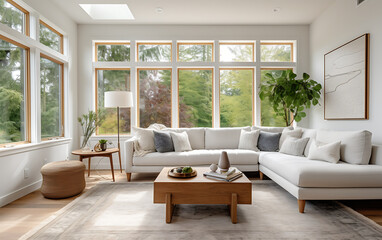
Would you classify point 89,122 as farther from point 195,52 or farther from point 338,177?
point 338,177

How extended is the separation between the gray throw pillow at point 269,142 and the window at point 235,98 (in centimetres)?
85

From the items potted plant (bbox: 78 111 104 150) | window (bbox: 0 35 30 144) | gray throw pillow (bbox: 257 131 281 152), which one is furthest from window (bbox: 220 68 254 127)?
window (bbox: 0 35 30 144)

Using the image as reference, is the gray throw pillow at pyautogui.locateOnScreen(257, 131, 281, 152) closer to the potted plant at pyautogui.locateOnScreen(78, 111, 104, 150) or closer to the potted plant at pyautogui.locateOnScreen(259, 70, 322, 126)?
the potted plant at pyautogui.locateOnScreen(259, 70, 322, 126)

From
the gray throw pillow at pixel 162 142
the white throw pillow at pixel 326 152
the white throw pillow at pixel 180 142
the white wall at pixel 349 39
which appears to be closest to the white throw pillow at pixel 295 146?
the white throw pillow at pixel 326 152

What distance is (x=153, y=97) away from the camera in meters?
4.76

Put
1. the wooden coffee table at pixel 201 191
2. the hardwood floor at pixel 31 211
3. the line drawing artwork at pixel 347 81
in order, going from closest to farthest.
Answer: the hardwood floor at pixel 31 211
the wooden coffee table at pixel 201 191
the line drawing artwork at pixel 347 81

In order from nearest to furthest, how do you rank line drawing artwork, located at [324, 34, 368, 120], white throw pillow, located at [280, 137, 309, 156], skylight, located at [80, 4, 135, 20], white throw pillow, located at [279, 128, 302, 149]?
line drawing artwork, located at [324, 34, 368, 120]
white throw pillow, located at [280, 137, 309, 156]
white throw pillow, located at [279, 128, 302, 149]
skylight, located at [80, 4, 135, 20]

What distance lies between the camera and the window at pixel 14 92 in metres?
2.79

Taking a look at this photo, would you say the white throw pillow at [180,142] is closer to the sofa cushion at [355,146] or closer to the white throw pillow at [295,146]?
the white throw pillow at [295,146]

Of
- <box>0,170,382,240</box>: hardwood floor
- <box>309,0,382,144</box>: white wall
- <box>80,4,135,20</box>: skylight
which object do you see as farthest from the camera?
<box>80,4,135,20</box>: skylight

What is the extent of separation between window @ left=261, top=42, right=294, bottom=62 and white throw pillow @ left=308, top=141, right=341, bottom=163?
95.7 inches


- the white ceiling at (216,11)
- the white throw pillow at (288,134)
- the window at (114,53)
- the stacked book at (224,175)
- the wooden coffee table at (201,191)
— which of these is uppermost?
the white ceiling at (216,11)

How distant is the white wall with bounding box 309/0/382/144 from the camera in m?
2.93

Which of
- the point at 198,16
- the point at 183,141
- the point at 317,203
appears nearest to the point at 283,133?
the point at 317,203
